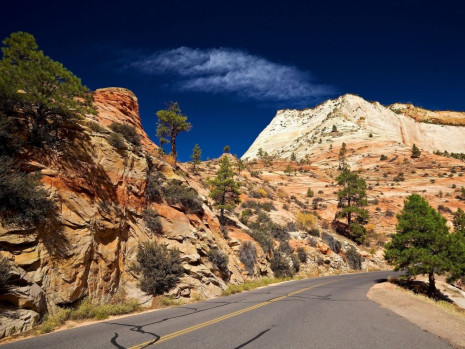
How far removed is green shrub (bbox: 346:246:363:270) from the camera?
1401 inches

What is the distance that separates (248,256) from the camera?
858 inches

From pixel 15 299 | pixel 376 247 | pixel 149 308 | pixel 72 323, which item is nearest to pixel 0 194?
pixel 15 299

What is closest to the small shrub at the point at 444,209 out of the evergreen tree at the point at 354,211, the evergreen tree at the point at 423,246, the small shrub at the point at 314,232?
the evergreen tree at the point at 354,211

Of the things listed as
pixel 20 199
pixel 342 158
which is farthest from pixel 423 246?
pixel 342 158

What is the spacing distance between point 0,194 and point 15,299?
304 centimetres

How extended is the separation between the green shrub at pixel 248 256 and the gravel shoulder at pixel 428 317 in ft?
30.8

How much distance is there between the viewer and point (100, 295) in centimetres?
1028

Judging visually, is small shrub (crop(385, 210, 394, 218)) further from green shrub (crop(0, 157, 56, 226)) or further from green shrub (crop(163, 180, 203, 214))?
green shrub (crop(0, 157, 56, 226))

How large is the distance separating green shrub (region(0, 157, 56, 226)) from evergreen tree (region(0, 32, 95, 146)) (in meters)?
2.53

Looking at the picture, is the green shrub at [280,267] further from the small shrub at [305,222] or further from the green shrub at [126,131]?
the green shrub at [126,131]

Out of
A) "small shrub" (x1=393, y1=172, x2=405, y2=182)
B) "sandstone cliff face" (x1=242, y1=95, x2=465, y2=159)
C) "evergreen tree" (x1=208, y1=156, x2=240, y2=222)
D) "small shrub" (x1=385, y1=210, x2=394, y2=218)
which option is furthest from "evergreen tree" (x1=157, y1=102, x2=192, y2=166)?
"sandstone cliff face" (x1=242, y1=95, x2=465, y2=159)

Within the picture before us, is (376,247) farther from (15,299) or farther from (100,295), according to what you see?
(15,299)

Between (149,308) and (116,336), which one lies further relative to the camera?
(149,308)

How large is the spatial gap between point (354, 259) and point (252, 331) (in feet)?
110
